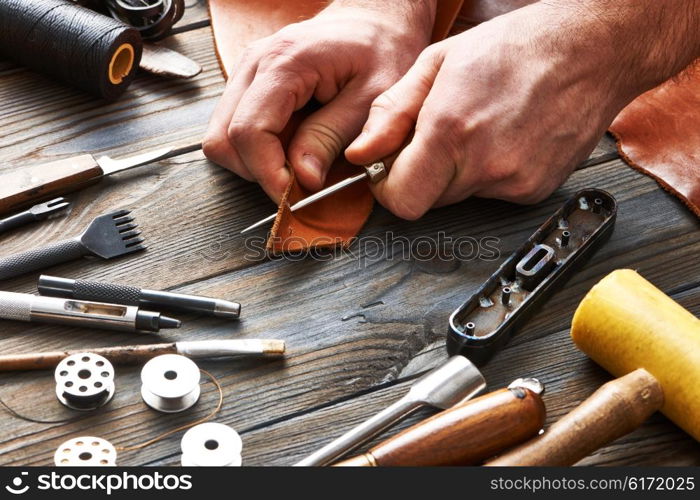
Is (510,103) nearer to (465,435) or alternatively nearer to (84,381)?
(465,435)

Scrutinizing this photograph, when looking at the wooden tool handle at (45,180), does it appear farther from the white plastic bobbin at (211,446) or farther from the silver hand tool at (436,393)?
the silver hand tool at (436,393)

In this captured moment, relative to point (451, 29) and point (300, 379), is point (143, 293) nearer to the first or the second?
point (300, 379)

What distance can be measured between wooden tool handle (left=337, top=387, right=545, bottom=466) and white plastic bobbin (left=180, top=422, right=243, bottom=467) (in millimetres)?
126

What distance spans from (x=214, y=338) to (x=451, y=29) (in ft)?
2.49

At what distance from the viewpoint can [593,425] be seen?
89cm

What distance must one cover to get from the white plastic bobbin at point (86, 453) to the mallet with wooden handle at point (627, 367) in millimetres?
400

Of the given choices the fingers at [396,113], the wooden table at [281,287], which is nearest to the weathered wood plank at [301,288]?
the wooden table at [281,287]

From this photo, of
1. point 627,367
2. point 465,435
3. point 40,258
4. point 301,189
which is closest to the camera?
point 465,435

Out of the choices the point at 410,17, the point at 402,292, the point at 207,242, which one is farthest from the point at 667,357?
the point at 410,17

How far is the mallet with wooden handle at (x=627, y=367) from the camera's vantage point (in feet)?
2.90

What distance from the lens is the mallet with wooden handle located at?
88 centimetres

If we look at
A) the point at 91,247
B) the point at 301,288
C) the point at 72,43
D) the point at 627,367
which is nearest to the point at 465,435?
the point at 627,367

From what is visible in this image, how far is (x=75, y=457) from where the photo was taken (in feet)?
3.00

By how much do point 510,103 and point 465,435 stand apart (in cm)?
49
